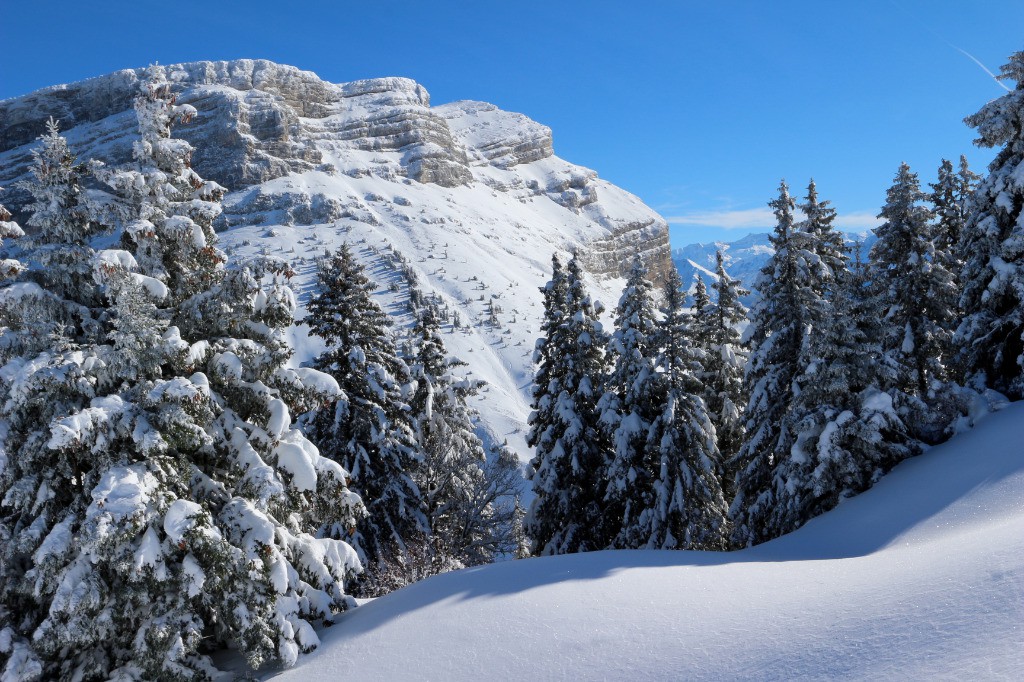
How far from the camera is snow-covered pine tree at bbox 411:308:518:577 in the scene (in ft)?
71.4

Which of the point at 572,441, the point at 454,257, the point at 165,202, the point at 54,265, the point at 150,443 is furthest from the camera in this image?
the point at 454,257

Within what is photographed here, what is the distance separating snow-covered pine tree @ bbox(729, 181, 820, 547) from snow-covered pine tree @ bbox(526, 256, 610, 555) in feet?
16.0

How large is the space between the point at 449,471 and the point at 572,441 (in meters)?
5.18

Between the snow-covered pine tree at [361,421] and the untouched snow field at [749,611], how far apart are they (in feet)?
26.1

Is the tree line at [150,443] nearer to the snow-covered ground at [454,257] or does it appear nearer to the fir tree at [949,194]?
the fir tree at [949,194]

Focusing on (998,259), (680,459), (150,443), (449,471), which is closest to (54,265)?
(150,443)

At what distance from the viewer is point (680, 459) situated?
1934cm

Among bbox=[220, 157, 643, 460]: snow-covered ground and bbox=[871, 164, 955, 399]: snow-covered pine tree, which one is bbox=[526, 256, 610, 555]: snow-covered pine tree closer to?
bbox=[871, 164, 955, 399]: snow-covered pine tree

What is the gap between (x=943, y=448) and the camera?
1482 centimetres

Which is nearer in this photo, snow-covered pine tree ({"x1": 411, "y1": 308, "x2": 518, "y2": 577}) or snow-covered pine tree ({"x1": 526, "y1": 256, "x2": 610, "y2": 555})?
snow-covered pine tree ({"x1": 526, "y1": 256, "x2": 610, "y2": 555})

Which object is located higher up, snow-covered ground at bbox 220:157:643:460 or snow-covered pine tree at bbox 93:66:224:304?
snow-covered ground at bbox 220:157:643:460

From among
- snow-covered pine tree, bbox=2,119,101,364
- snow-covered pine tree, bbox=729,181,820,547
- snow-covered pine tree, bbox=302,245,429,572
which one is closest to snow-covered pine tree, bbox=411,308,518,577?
snow-covered pine tree, bbox=302,245,429,572

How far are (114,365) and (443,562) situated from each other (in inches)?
478

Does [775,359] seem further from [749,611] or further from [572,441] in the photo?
[749,611]
